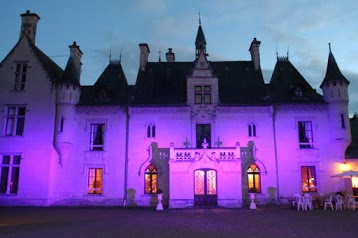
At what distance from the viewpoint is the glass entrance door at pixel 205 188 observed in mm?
24281

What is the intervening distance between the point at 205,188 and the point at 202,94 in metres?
7.83

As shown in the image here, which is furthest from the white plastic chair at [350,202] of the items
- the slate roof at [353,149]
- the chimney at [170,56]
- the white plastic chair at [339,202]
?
the chimney at [170,56]

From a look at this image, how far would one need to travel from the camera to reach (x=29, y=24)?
98.2ft

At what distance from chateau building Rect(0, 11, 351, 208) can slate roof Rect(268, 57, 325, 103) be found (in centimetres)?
13

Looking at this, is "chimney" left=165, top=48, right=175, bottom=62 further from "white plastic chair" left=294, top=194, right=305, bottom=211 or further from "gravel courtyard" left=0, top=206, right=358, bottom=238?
"gravel courtyard" left=0, top=206, right=358, bottom=238

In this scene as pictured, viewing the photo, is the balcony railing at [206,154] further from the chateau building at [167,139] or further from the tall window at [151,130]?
the tall window at [151,130]

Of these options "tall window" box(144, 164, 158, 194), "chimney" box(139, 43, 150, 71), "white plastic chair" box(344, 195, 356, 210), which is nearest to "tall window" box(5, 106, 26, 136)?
"chimney" box(139, 43, 150, 71)

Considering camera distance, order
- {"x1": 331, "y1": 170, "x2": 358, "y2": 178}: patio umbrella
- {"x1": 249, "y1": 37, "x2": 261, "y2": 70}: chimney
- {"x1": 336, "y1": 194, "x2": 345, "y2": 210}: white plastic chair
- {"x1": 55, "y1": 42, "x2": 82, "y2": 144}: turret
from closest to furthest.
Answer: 1. {"x1": 336, "y1": 194, "x2": 345, "y2": 210}: white plastic chair
2. {"x1": 331, "y1": 170, "x2": 358, "y2": 178}: patio umbrella
3. {"x1": 55, "y1": 42, "x2": 82, "y2": 144}: turret
4. {"x1": 249, "y1": 37, "x2": 261, "y2": 70}: chimney

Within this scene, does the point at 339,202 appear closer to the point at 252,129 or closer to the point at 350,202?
the point at 350,202

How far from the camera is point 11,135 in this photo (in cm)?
2703

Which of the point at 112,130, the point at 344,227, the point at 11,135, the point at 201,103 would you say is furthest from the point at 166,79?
the point at 344,227

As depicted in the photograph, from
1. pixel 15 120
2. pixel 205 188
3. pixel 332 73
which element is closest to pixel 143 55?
pixel 15 120

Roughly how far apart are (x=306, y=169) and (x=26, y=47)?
26.0 m

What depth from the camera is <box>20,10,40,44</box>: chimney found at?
97.7 ft
